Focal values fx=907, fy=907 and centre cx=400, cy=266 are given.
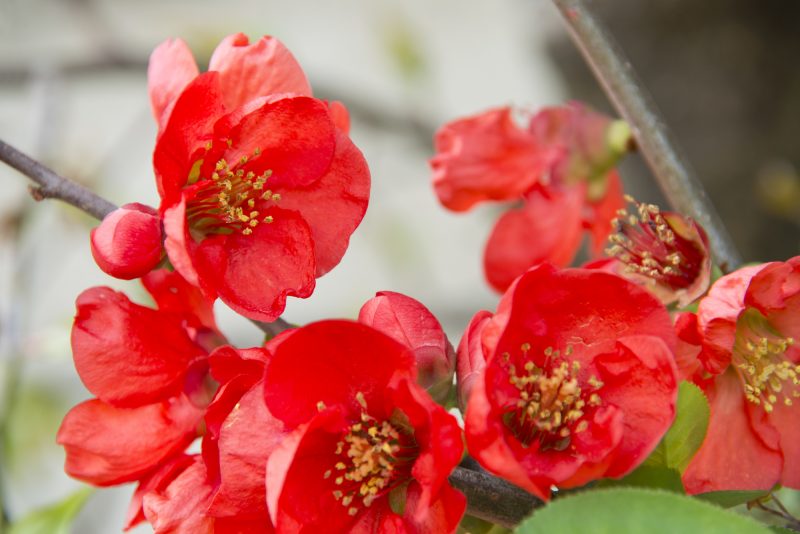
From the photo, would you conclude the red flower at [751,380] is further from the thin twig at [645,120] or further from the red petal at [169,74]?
the red petal at [169,74]

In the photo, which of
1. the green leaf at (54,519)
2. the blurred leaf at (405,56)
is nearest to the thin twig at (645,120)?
the green leaf at (54,519)

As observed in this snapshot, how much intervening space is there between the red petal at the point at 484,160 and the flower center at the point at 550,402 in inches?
13.9

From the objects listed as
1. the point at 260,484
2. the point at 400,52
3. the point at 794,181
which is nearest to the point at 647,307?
the point at 260,484

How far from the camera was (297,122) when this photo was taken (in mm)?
441

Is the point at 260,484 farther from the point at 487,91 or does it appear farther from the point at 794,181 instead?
the point at 487,91

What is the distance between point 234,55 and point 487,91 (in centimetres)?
260

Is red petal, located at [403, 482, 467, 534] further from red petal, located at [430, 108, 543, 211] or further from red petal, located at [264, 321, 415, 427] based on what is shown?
red petal, located at [430, 108, 543, 211]

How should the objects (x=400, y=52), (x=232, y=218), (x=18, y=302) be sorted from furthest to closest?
(x=400, y=52)
(x=18, y=302)
(x=232, y=218)

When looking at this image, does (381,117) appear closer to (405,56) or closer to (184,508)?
(405,56)

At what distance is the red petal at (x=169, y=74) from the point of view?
1.53 feet

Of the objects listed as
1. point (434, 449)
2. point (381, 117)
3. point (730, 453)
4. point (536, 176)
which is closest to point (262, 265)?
point (434, 449)

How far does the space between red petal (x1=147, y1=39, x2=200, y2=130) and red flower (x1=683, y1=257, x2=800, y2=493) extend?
287 millimetres

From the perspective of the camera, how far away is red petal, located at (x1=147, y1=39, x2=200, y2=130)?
47 centimetres

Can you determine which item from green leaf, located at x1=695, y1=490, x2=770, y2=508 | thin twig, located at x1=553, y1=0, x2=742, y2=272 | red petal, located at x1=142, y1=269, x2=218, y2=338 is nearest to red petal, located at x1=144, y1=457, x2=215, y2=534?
red petal, located at x1=142, y1=269, x2=218, y2=338
